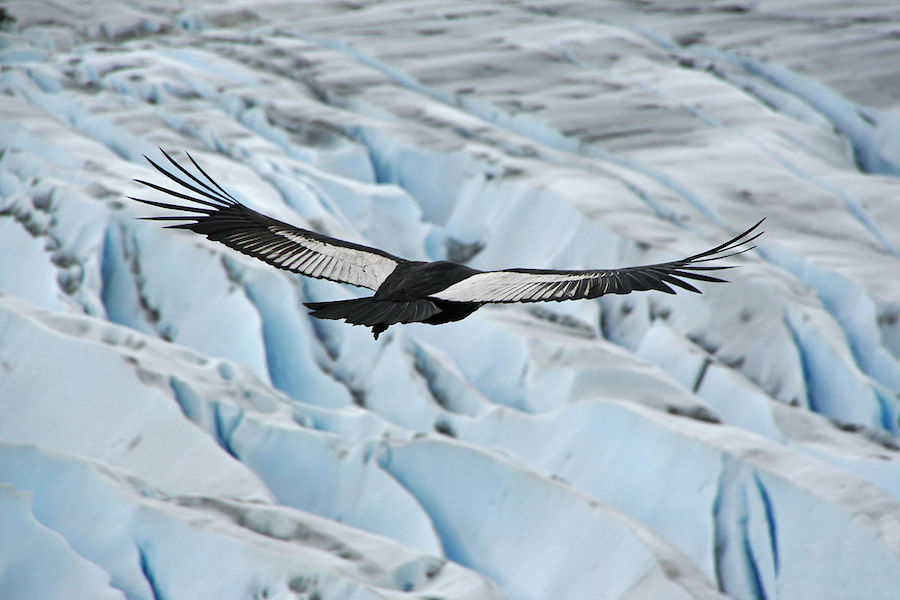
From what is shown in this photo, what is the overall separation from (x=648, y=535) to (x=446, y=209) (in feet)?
22.2

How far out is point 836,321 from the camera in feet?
35.7

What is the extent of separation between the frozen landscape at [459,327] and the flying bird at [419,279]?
2644mm

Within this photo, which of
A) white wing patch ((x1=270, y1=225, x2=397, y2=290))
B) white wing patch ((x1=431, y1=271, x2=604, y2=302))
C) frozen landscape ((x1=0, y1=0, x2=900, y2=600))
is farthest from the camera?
frozen landscape ((x1=0, y1=0, x2=900, y2=600))

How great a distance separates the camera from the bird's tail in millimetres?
3850

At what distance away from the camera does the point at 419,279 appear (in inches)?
165

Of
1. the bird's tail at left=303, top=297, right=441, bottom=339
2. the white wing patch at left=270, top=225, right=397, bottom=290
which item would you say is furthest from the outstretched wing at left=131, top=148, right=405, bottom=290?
the bird's tail at left=303, top=297, right=441, bottom=339

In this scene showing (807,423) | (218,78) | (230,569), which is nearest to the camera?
(230,569)

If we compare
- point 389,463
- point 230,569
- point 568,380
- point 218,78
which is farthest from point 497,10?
point 230,569

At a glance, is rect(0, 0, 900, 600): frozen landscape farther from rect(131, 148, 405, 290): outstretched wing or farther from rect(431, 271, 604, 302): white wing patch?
rect(431, 271, 604, 302): white wing patch

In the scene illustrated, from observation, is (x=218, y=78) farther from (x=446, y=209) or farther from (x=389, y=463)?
(x=389, y=463)

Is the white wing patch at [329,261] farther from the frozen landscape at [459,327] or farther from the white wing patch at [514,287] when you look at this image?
the frozen landscape at [459,327]

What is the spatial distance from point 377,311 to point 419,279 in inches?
12.8

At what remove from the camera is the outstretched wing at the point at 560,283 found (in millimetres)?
3936

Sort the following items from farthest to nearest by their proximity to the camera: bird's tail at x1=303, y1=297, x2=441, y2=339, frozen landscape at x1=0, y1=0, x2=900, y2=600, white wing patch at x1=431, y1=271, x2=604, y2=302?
frozen landscape at x1=0, y1=0, x2=900, y2=600
white wing patch at x1=431, y1=271, x2=604, y2=302
bird's tail at x1=303, y1=297, x2=441, y2=339
